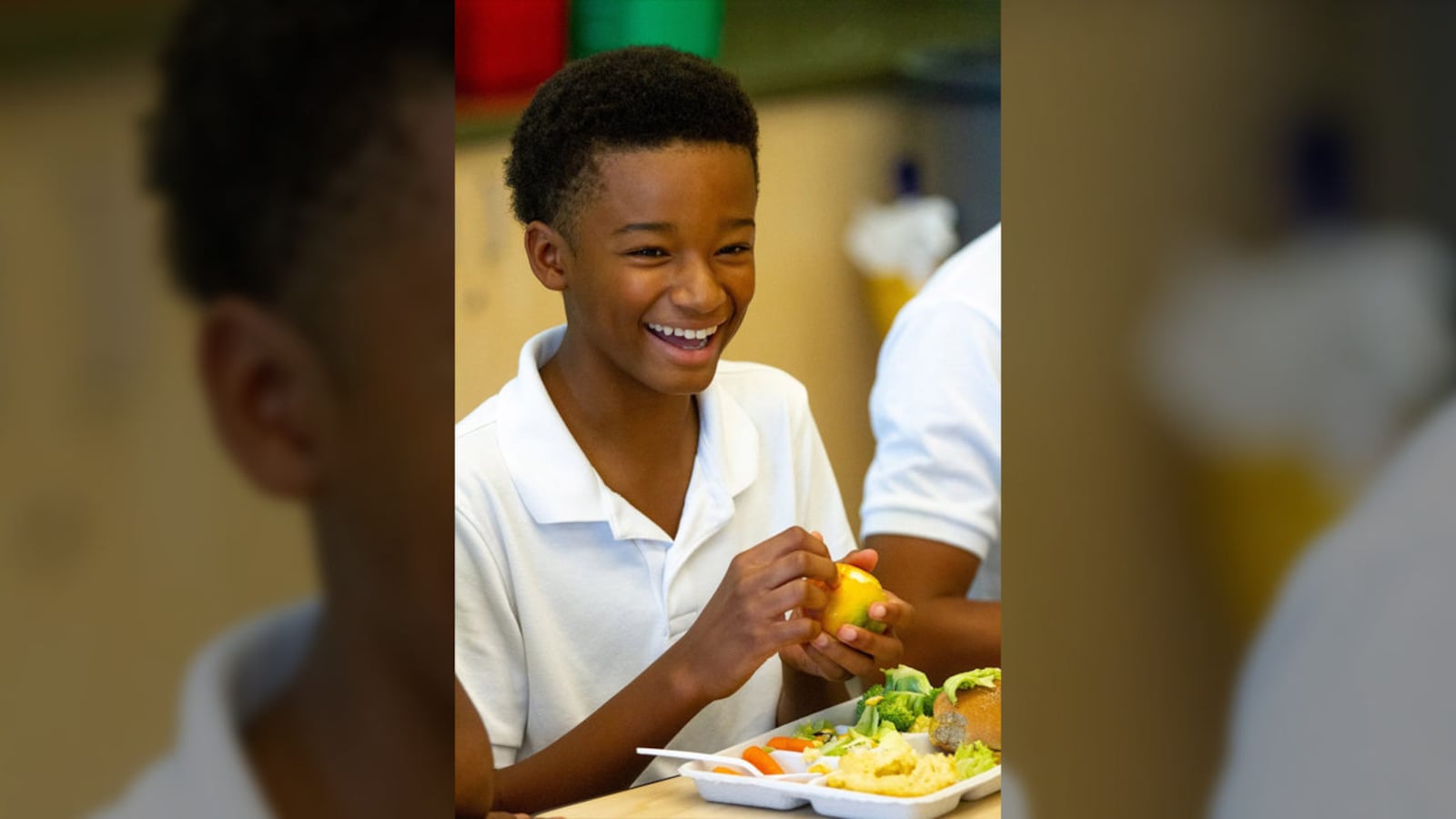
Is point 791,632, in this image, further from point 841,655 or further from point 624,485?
point 624,485

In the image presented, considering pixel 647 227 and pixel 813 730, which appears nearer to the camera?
pixel 647 227

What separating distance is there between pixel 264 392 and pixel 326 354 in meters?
0.04

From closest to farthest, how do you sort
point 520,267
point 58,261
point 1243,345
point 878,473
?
point 58,261 → point 1243,345 → point 520,267 → point 878,473

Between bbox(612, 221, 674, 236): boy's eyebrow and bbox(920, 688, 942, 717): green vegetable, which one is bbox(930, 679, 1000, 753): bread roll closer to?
bbox(920, 688, 942, 717): green vegetable

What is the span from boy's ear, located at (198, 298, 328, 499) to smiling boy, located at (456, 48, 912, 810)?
0.41m

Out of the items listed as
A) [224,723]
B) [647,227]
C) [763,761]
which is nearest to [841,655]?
[763,761]

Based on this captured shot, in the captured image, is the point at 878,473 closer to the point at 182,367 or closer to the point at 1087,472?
the point at 1087,472

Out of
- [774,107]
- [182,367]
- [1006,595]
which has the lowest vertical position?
[1006,595]

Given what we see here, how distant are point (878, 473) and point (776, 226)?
0.26m

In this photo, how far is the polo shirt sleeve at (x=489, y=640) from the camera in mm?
1334

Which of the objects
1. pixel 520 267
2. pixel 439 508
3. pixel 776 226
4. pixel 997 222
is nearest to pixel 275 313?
pixel 439 508

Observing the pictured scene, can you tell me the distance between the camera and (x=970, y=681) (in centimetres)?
146

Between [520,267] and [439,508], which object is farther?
[520,267]

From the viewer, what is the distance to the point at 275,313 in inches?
35.9
